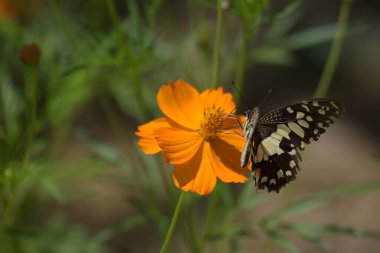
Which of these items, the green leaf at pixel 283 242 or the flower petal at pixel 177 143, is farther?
the green leaf at pixel 283 242

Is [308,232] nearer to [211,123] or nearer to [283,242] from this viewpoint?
[283,242]

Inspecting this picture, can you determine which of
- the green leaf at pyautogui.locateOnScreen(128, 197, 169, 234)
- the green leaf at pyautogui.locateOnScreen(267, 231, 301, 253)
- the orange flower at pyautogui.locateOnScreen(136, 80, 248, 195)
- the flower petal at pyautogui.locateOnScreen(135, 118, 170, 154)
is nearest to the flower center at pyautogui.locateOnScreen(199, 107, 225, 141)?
the orange flower at pyautogui.locateOnScreen(136, 80, 248, 195)

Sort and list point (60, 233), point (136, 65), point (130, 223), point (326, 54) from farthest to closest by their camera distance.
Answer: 1. point (326, 54)
2. point (60, 233)
3. point (130, 223)
4. point (136, 65)

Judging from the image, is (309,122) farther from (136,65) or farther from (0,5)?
(0,5)

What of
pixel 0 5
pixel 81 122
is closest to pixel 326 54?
pixel 81 122

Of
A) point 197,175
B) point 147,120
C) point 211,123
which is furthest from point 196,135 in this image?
point 147,120

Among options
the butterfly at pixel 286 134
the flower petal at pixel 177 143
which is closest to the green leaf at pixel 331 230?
the butterfly at pixel 286 134

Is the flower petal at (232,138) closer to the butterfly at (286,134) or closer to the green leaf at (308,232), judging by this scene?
the butterfly at (286,134)
